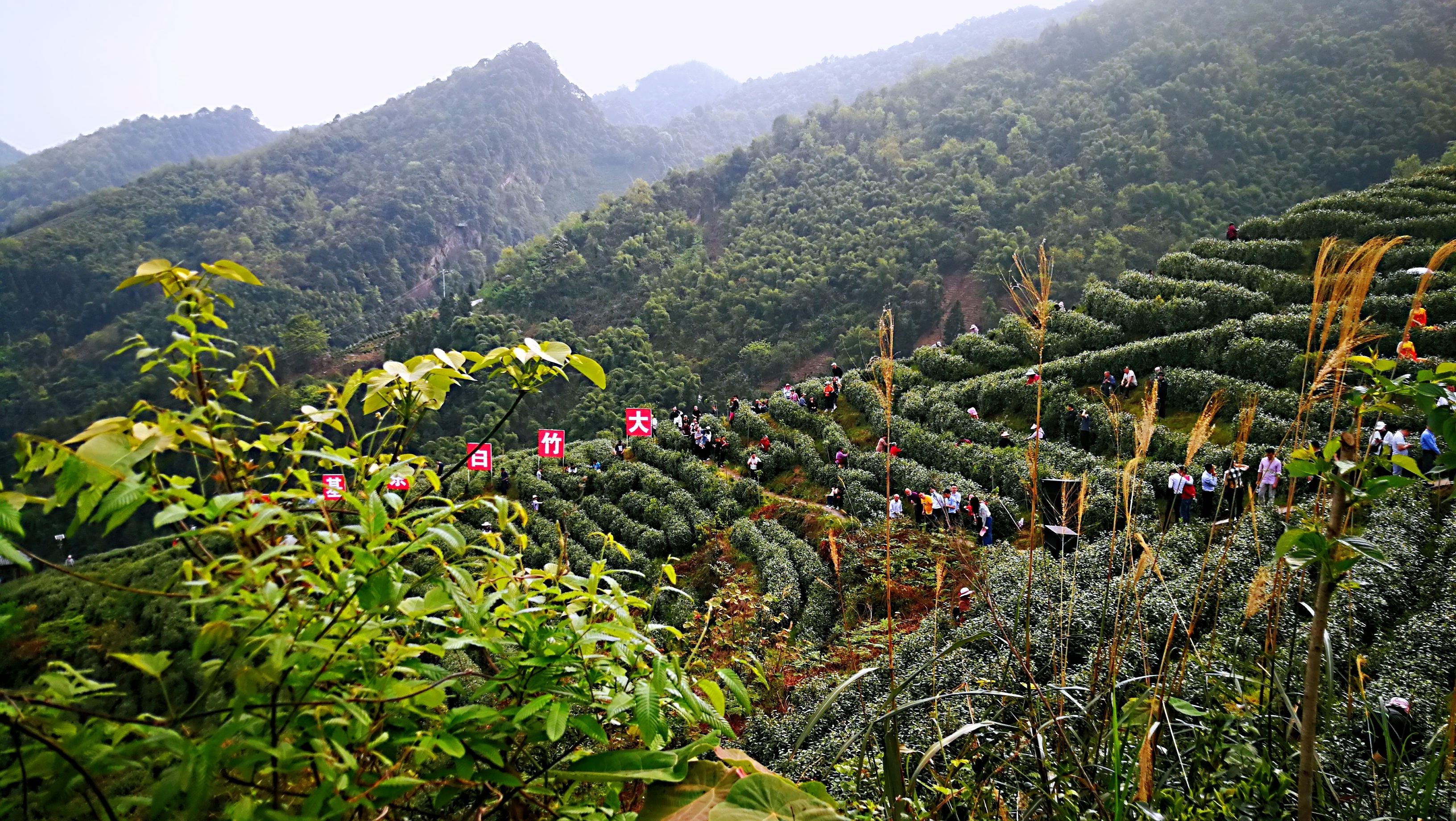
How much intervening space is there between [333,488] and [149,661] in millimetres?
269

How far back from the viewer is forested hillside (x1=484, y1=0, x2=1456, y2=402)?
3688cm

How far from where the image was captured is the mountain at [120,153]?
89062mm

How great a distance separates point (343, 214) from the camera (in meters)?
67.9

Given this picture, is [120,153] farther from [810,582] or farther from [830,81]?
[810,582]

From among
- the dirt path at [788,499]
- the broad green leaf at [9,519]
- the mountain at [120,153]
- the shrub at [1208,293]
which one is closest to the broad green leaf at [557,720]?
the broad green leaf at [9,519]

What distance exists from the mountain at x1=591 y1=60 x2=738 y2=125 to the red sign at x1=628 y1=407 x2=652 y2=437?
516ft

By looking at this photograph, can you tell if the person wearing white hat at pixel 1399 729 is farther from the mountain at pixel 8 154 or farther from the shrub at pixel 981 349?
the mountain at pixel 8 154

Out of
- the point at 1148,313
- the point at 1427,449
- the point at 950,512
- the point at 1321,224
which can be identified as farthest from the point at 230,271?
the point at 1321,224

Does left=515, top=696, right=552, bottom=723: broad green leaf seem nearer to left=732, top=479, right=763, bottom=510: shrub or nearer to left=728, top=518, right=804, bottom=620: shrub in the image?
left=728, top=518, right=804, bottom=620: shrub

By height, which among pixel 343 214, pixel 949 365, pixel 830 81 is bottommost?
pixel 949 365

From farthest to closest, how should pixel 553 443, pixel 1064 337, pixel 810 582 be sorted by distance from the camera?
pixel 1064 337 < pixel 553 443 < pixel 810 582

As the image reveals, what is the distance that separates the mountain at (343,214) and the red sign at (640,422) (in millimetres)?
34610

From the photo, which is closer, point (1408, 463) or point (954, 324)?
point (1408, 463)

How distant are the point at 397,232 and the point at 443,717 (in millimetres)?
75660
